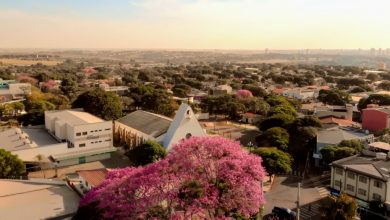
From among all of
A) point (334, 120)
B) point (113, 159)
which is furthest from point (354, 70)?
point (113, 159)

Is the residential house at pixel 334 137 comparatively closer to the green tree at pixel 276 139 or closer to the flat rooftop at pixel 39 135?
the green tree at pixel 276 139

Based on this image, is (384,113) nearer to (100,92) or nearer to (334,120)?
(334,120)

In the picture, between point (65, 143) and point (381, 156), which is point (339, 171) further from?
point (65, 143)

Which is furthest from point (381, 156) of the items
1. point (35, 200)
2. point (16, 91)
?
point (16, 91)

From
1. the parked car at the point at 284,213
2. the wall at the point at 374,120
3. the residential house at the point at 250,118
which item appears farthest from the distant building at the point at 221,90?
the parked car at the point at 284,213

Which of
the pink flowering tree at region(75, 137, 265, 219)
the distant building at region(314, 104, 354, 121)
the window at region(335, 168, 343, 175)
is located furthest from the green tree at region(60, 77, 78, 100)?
the pink flowering tree at region(75, 137, 265, 219)

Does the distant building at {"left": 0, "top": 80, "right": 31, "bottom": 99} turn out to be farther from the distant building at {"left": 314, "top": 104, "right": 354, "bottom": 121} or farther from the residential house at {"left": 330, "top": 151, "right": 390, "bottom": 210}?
the residential house at {"left": 330, "top": 151, "right": 390, "bottom": 210}
